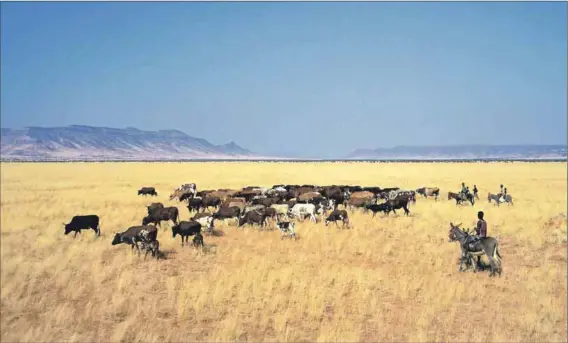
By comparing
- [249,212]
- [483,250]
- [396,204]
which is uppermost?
[396,204]

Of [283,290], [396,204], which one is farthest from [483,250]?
[396,204]

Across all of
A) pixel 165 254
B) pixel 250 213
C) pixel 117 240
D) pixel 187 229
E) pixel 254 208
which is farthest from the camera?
pixel 254 208

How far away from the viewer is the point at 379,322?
9195 mm

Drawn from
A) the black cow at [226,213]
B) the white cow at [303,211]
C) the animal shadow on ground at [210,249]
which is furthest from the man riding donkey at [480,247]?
the black cow at [226,213]

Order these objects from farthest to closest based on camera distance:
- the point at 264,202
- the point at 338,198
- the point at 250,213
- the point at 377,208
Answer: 1. the point at 338,198
2. the point at 264,202
3. the point at 377,208
4. the point at 250,213

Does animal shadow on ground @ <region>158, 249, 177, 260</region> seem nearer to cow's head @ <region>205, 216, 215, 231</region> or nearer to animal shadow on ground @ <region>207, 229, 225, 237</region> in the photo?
animal shadow on ground @ <region>207, 229, 225, 237</region>

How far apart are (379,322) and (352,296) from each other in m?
1.53

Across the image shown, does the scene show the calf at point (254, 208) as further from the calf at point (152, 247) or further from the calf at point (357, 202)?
the calf at point (152, 247)

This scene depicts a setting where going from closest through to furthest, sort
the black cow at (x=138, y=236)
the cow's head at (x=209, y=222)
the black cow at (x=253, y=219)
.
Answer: the black cow at (x=138, y=236)
the cow's head at (x=209, y=222)
the black cow at (x=253, y=219)

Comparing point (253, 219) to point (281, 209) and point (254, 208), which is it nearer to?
point (254, 208)

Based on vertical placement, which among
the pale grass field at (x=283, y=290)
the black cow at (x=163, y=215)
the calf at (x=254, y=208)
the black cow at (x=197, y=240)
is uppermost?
the calf at (x=254, y=208)

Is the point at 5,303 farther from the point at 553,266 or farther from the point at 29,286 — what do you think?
the point at 553,266

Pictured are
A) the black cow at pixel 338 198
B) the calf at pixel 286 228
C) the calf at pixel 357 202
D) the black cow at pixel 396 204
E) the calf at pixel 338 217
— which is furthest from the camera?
the black cow at pixel 338 198

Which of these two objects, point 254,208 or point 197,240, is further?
point 254,208
